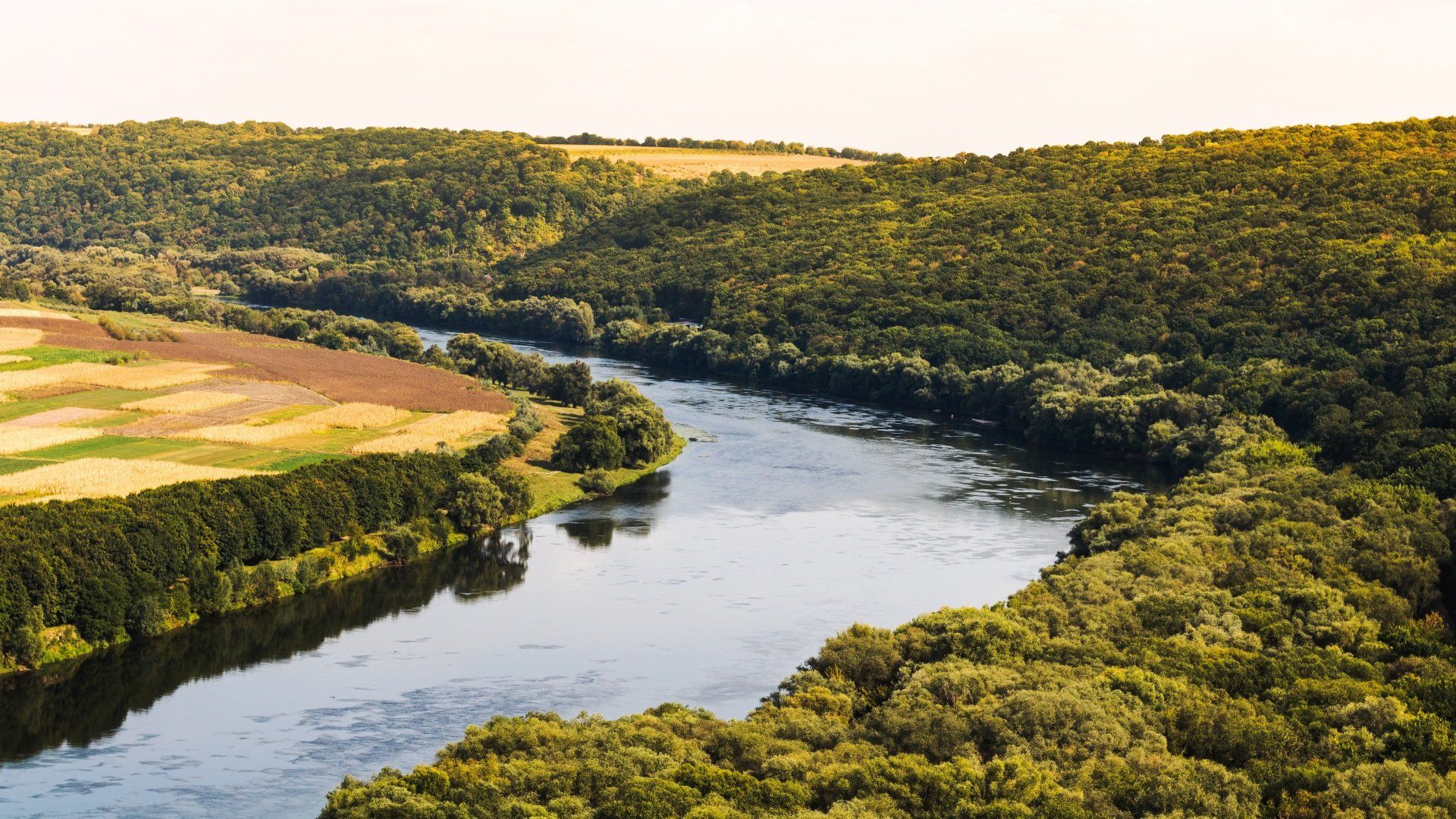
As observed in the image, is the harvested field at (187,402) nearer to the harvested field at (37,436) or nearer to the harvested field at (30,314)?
the harvested field at (37,436)

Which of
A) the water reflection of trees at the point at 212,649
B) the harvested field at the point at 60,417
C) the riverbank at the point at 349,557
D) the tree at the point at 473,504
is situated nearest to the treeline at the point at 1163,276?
the riverbank at the point at 349,557

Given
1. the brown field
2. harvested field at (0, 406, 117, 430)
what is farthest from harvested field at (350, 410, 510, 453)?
harvested field at (0, 406, 117, 430)

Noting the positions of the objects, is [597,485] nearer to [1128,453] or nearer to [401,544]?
[401,544]

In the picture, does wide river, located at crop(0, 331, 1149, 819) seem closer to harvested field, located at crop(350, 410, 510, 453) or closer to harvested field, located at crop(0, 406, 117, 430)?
harvested field, located at crop(350, 410, 510, 453)

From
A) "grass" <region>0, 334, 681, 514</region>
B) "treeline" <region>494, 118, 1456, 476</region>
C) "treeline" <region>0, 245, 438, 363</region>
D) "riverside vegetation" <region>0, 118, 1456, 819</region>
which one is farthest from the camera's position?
"treeline" <region>0, 245, 438, 363</region>

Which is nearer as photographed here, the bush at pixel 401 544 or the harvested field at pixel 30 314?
the bush at pixel 401 544

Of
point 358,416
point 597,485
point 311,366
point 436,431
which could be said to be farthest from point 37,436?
point 311,366
